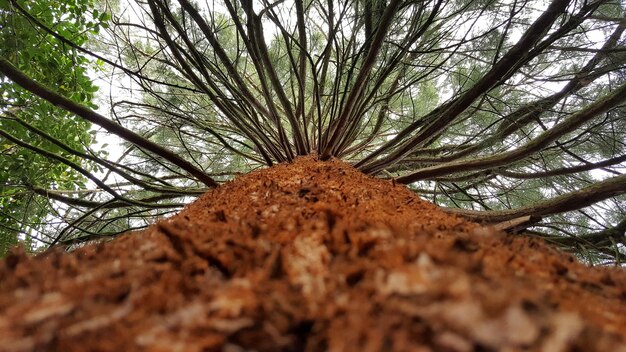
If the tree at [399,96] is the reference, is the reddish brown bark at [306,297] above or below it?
below

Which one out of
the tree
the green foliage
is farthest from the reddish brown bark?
the green foliage

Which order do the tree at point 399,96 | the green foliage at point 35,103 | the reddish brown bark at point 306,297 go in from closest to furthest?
the reddish brown bark at point 306,297 → the tree at point 399,96 → the green foliage at point 35,103

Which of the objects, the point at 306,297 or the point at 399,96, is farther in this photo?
the point at 399,96

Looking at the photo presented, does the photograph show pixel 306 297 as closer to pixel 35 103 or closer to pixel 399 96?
pixel 399 96

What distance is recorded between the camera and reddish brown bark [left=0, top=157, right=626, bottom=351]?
34 centimetres

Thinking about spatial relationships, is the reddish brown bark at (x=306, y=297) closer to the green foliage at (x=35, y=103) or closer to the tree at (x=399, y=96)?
the tree at (x=399, y=96)

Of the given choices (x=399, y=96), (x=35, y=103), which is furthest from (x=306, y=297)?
(x=35, y=103)

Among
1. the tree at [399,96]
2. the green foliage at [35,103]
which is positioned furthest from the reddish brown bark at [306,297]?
the green foliage at [35,103]

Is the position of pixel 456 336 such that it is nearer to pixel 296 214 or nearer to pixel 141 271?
pixel 141 271

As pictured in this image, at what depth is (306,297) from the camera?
44cm

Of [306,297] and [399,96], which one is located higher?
[399,96]

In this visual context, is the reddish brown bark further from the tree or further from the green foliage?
→ the green foliage

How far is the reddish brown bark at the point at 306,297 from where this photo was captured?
343mm

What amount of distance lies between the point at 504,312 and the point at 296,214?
0.58 metres
